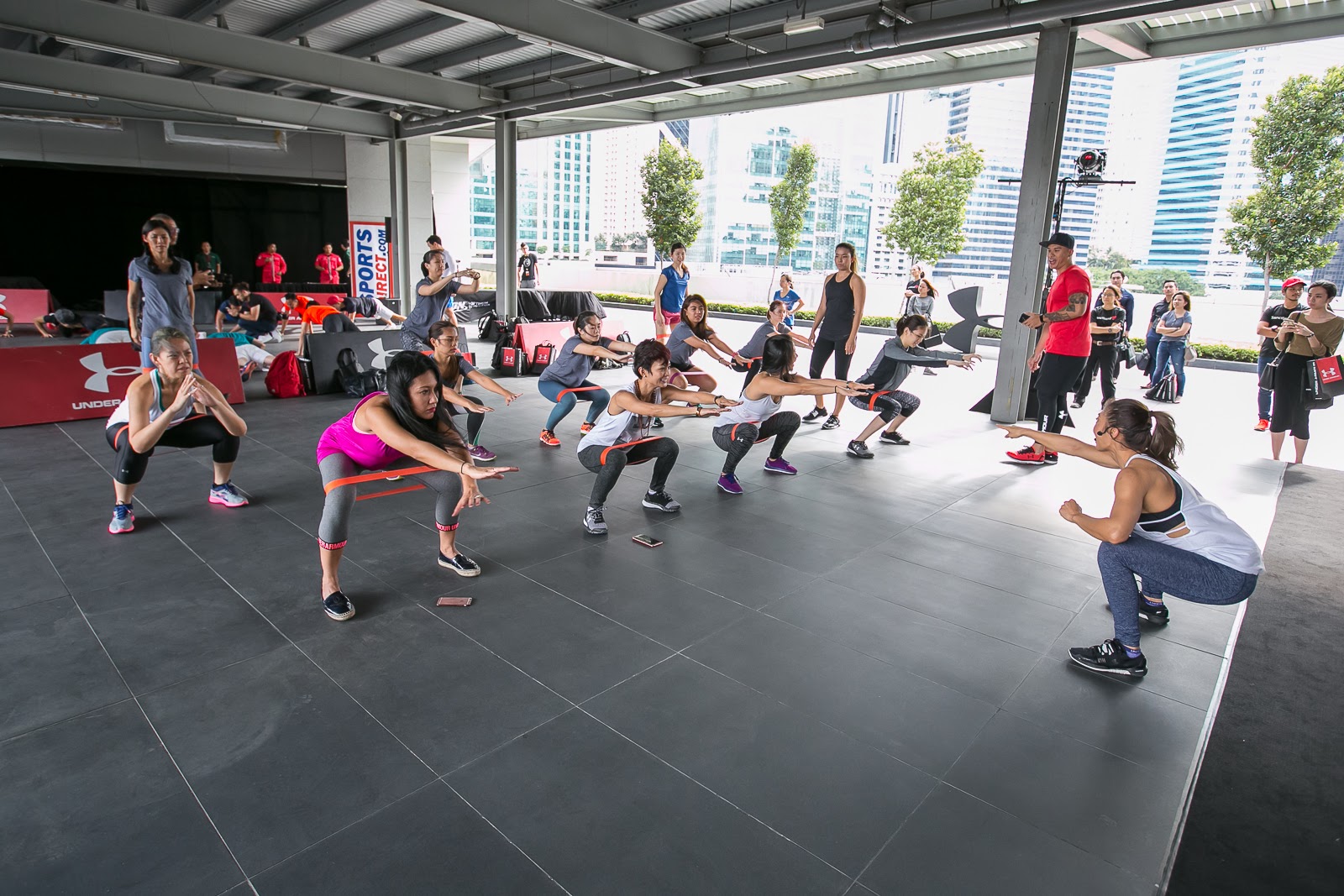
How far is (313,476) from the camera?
19.0 feet

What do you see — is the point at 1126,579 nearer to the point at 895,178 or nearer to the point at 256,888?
the point at 256,888

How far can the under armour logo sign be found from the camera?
289 inches

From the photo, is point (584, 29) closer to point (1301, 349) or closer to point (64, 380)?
point (64, 380)

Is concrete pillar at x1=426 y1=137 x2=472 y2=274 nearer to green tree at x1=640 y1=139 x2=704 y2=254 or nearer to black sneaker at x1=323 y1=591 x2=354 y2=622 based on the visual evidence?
green tree at x1=640 y1=139 x2=704 y2=254

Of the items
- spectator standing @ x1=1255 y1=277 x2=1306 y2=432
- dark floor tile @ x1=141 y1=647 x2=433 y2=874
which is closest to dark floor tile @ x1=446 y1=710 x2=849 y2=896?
dark floor tile @ x1=141 y1=647 x2=433 y2=874

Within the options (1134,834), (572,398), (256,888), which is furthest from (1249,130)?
(256,888)

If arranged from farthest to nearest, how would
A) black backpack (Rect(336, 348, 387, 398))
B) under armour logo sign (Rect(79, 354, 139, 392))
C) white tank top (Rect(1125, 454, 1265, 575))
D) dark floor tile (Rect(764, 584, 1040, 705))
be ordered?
black backpack (Rect(336, 348, 387, 398))
under armour logo sign (Rect(79, 354, 139, 392))
dark floor tile (Rect(764, 584, 1040, 705))
white tank top (Rect(1125, 454, 1265, 575))

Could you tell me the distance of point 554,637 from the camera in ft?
11.4

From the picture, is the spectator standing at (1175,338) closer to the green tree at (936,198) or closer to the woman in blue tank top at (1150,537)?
the woman in blue tank top at (1150,537)

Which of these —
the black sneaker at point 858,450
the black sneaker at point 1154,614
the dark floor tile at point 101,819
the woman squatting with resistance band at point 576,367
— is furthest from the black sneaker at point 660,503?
the dark floor tile at point 101,819

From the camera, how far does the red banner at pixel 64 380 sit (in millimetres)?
6988

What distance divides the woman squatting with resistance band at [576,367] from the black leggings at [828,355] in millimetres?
2133

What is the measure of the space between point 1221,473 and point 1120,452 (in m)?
4.58

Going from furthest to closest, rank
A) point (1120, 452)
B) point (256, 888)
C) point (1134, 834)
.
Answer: point (1120, 452) < point (1134, 834) < point (256, 888)
